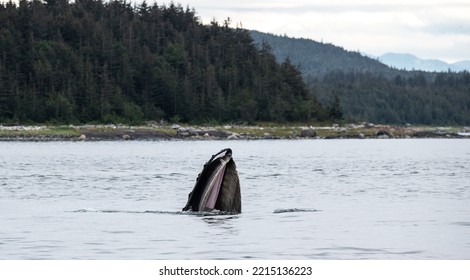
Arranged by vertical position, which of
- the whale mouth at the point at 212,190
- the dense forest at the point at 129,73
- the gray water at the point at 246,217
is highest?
the dense forest at the point at 129,73

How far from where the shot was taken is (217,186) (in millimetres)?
27234

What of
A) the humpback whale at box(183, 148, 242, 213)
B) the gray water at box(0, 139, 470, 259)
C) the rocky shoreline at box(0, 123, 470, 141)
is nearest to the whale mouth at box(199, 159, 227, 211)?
the humpback whale at box(183, 148, 242, 213)

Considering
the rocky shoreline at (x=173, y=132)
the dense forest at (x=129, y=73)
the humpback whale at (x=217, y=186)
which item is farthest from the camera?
the dense forest at (x=129, y=73)

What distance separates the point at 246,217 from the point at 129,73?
138 m

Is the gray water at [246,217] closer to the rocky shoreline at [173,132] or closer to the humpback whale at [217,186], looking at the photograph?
the humpback whale at [217,186]

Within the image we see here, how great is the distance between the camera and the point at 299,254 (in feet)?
84.5

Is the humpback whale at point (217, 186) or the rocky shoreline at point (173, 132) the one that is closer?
the humpback whale at point (217, 186)

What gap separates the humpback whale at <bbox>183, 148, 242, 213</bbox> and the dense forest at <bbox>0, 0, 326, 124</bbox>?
121 m

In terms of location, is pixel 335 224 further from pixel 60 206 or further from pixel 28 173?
pixel 28 173

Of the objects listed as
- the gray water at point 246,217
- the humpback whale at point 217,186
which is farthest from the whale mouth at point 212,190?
the gray water at point 246,217

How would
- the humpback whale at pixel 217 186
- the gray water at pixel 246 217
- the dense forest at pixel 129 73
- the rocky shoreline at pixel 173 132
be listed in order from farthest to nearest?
the dense forest at pixel 129 73, the rocky shoreline at pixel 173 132, the humpback whale at pixel 217 186, the gray water at pixel 246 217

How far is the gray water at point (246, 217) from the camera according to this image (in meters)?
26.3

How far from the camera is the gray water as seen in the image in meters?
26.3

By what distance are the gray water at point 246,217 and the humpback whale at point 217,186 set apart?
2.57 ft
